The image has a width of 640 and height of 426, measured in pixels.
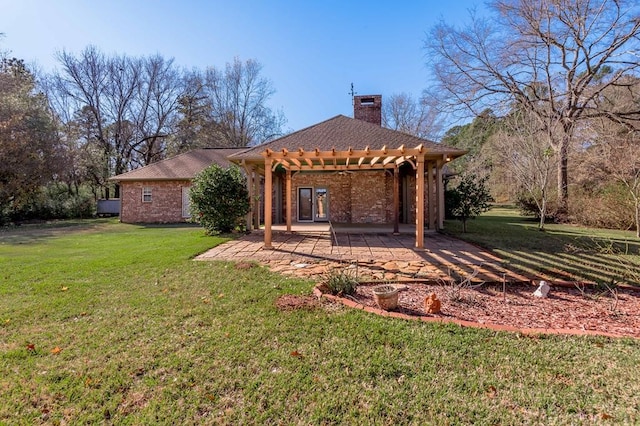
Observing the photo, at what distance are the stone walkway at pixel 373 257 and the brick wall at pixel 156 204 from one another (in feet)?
28.9

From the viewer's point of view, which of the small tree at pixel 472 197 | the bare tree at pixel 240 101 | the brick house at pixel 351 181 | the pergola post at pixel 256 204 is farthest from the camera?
the bare tree at pixel 240 101

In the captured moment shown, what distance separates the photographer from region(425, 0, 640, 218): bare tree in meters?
13.1

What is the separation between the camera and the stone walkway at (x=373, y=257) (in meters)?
5.22

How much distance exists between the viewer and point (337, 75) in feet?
63.7

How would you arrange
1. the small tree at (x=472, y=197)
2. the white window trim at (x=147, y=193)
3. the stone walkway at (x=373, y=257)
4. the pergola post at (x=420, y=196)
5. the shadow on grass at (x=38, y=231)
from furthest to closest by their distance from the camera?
the white window trim at (x=147, y=193)
the small tree at (x=472, y=197)
the shadow on grass at (x=38, y=231)
the pergola post at (x=420, y=196)
the stone walkway at (x=373, y=257)

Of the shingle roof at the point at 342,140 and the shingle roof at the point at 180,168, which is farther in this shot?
the shingle roof at the point at 180,168

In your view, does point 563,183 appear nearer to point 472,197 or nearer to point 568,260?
point 472,197

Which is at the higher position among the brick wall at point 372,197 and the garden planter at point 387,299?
the brick wall at point 372,197

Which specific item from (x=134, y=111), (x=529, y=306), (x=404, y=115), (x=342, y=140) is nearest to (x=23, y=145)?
(x=134, y=111)

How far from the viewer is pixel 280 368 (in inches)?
96.2

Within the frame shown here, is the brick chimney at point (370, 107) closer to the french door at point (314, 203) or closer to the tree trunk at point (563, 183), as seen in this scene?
the french door at point (314, 203)

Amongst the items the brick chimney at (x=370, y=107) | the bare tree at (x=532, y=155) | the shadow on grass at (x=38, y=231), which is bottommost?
the shadow on grass at (x=38, y=231)

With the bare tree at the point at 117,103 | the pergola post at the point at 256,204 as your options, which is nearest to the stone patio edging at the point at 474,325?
the pergola post at the point at 256,204

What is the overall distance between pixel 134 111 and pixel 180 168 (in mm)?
14706
